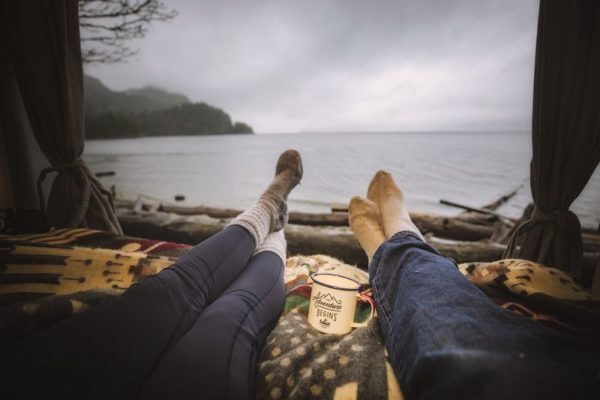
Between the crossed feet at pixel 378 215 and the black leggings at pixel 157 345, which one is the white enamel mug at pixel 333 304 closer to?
the black leggings at pixel 157 345

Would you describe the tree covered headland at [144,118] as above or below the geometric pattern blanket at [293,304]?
above

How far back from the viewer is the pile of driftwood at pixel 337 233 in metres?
1.89

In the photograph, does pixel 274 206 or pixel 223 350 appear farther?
pixel 274 206

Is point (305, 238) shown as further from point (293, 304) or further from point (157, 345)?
point (157, 345)

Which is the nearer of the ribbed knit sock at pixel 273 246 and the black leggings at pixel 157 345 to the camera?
the black leggings at pixel 157 345

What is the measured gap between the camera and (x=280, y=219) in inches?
63.6

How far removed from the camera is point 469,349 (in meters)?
0.51

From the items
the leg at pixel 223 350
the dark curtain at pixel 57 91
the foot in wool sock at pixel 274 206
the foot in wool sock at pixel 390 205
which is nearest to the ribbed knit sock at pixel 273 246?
the foot in wool sock at pixel 274 206

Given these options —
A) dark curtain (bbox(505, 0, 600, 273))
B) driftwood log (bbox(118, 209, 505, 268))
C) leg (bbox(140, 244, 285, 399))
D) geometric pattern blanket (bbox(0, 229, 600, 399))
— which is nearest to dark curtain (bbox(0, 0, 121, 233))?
driftwood log (bbox(118, 209, 505, 268))

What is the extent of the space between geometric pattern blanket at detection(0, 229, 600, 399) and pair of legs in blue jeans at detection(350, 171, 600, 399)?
0.10 meters

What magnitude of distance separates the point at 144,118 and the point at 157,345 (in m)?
60.9

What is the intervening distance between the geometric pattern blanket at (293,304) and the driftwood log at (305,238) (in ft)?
2.59

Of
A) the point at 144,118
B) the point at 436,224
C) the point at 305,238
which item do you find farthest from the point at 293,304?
the point at 144,118

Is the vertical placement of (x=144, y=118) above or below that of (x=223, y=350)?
above
